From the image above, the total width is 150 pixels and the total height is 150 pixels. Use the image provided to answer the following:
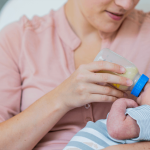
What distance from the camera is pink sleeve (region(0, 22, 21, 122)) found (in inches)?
39.2

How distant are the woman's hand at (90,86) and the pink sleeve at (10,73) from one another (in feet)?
0.92

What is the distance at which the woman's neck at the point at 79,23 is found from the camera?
1158 mm

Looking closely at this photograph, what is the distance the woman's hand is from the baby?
7cm

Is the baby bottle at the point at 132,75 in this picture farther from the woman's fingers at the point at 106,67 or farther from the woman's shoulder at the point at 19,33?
the woman's shoulder at the point at 19,33

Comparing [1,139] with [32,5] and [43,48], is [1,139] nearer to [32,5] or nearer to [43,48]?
[43,48]

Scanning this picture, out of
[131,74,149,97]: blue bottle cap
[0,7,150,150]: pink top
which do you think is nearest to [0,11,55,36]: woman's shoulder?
[0,7,150,150]: pink top

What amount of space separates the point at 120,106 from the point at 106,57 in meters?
0.22

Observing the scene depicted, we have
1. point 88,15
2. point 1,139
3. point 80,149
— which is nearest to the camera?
point 80,149

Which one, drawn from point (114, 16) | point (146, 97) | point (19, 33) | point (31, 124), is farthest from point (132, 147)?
point (19, 33)

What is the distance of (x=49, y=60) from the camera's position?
1069 mm

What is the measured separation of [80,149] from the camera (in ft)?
2.42

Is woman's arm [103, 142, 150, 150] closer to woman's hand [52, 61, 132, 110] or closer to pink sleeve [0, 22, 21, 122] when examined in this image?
woman's hand [52, 61, 132, 110]

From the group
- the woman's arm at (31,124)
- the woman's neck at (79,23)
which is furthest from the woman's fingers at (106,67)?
the woman's neck at (79,23)

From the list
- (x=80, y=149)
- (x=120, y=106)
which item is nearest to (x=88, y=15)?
(x=120, y=106)
